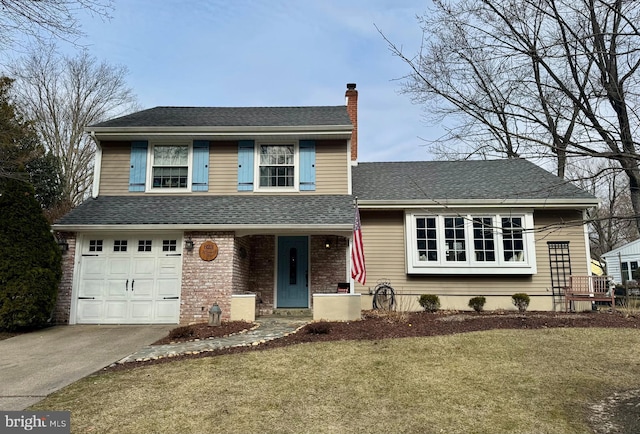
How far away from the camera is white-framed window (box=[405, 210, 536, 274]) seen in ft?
37.0

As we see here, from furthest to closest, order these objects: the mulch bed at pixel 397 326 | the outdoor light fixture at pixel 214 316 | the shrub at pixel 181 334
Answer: the outdoor light fixture at pixel 214 316 → the shrub at pixel 181 334 → the mulch bed at pixel 397 326

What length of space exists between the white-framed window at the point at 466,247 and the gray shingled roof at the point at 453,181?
2.14ft

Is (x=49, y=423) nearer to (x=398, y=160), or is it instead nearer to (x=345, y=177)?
(x=345, y=177)

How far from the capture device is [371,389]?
489 cm

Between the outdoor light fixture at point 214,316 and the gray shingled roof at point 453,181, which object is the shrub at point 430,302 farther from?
the outdoor light fixture at point 214,316

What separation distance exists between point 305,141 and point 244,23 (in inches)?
164

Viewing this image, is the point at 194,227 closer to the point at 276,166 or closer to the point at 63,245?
the point at 276,166

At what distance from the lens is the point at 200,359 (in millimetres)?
6184

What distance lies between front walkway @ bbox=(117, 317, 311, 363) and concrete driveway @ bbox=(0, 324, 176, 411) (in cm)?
37

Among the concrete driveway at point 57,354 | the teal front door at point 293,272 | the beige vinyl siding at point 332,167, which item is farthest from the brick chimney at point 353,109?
the concrete driveway at point 57,354

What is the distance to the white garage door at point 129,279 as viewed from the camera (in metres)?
10.1

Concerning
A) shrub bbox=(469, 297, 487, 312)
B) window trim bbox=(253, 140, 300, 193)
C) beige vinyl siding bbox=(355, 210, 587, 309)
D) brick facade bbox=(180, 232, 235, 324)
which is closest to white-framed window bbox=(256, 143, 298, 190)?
window trim bbox=(253, 140, 300, 193)

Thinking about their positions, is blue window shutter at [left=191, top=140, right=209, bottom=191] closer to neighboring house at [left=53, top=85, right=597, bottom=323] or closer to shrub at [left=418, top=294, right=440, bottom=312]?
neighboring house at [left=53, top=85, right=597, bottom=323]

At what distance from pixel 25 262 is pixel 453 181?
11.7 m
